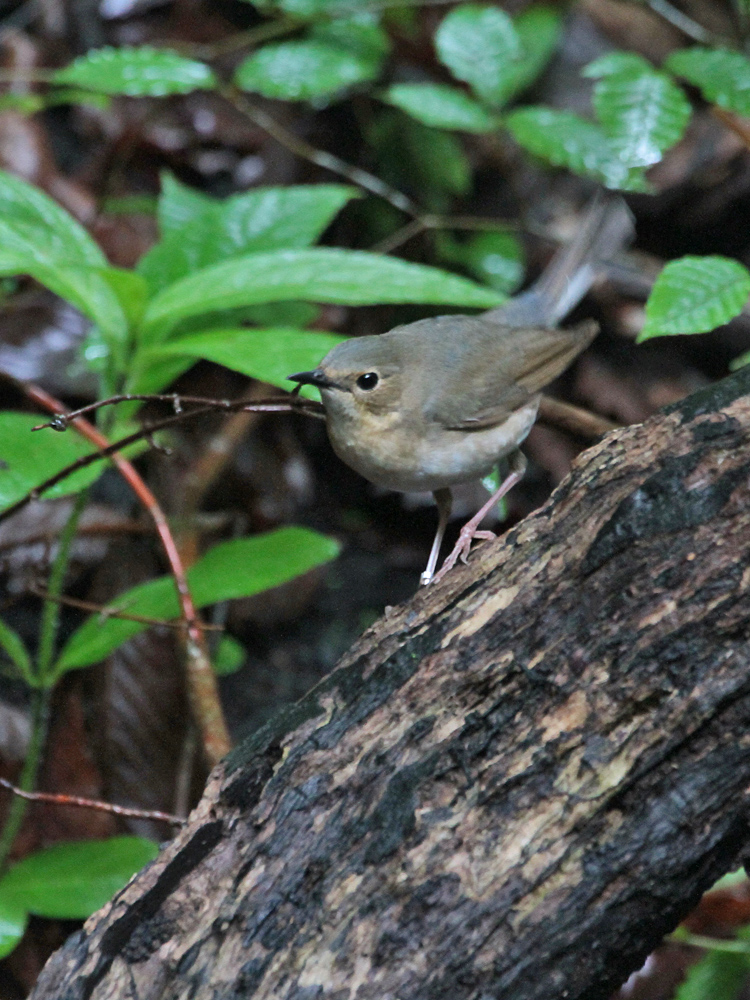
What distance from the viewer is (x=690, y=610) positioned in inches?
72.2

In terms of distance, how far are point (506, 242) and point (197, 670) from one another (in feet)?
11.1

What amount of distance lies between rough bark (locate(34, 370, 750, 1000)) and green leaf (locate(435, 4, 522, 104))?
2791mm

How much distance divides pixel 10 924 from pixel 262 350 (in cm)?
174

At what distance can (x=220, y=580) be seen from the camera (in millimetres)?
3104

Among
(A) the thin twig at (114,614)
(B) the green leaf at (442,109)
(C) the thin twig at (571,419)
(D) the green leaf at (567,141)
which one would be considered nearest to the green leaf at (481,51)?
(B) the green leaf at (442,109)

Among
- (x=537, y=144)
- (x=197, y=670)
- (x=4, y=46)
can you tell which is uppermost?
(x=537, y=144)

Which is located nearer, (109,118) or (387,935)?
(387,935)

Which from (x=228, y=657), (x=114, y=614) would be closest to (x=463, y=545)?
(x=114, y=614)

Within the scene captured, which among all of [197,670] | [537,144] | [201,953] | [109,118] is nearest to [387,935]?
[201,953]

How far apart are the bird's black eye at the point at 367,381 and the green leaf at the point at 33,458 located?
0.76 metres

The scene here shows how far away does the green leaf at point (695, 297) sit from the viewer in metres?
2.33

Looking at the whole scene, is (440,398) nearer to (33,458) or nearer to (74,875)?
(33,458)

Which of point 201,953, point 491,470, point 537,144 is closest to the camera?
point 201,953

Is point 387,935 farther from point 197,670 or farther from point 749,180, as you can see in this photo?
point 749,180
